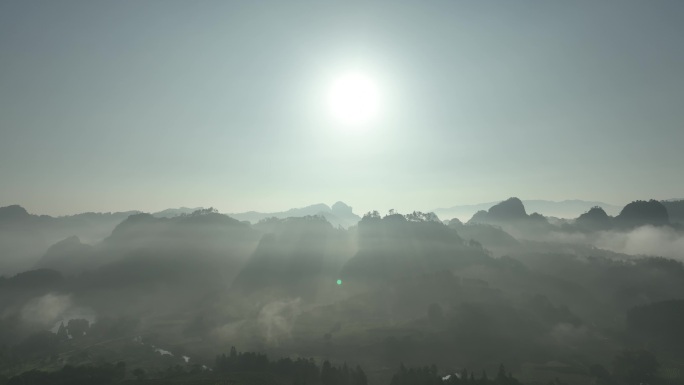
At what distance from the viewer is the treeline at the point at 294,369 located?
128 m

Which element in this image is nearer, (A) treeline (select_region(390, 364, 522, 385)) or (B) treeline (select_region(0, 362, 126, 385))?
(A) treeline (select_region(390, 364, 522, 385))

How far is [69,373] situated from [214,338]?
69.4 metres

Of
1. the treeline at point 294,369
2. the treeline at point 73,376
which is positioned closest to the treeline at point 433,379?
the treeline at point 294,369

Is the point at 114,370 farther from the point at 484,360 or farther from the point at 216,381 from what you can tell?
the point at 484,360

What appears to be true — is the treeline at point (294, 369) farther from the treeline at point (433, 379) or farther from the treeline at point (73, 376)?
the treeline at point (73, 376)

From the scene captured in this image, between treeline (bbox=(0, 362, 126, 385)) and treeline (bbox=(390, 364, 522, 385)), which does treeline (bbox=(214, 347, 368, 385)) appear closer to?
treeline (bbox=(390, 364, 522, 385))

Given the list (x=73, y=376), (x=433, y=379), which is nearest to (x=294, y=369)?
(x=433, y=379)

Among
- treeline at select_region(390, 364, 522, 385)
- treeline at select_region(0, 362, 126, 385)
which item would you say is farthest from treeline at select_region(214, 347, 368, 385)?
treeline at select_region(0, 362, 126, 385)

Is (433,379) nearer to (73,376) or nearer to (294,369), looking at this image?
(294,369)

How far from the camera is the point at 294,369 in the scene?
464 feet

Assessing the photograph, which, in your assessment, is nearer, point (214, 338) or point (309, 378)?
point (309, 378)

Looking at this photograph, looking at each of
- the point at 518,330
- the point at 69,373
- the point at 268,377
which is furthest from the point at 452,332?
the point at 69,373

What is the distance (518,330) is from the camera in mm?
183625

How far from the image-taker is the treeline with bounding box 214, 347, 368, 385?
128 m
